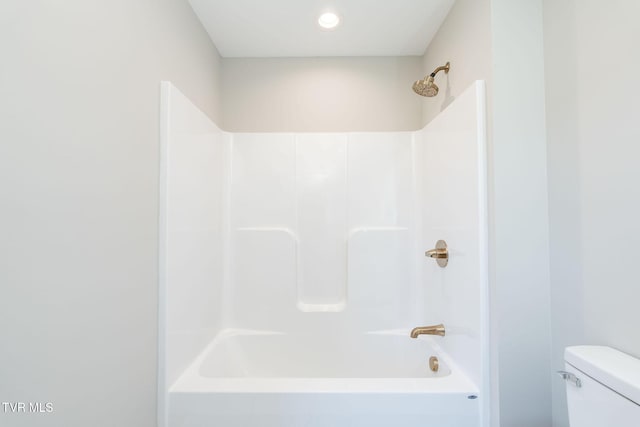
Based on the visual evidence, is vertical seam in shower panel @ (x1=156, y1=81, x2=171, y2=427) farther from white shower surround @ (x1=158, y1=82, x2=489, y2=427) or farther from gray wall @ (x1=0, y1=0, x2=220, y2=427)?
white shower surround @ (x1=158, y1=82, x2=489, y2=427)

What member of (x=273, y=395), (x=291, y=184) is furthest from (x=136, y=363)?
(x=291, y=184)

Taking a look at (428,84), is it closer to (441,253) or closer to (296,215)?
(441,253)

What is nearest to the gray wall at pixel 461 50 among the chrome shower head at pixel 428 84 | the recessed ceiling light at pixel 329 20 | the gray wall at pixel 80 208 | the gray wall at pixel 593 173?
the chrome shower head at pixel 428 84

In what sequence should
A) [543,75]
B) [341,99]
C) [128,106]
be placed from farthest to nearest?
[341,99] < [543,75] < [128,106]

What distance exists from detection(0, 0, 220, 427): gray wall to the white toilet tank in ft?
4.72

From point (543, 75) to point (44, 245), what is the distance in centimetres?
172

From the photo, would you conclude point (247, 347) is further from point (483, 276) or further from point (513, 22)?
point (513, 22)

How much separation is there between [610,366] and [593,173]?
57 cm

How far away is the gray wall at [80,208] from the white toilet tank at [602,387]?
144 cm

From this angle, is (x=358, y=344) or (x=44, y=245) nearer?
(x=44, y=245)

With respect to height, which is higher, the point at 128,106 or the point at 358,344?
the point at 128,106

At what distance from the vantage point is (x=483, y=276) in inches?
Result: 46.2

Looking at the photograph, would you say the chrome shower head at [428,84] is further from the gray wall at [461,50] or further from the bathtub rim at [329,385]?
the bathtub rim at [329,385]

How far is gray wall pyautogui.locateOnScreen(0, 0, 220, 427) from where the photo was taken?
64 centimetres
